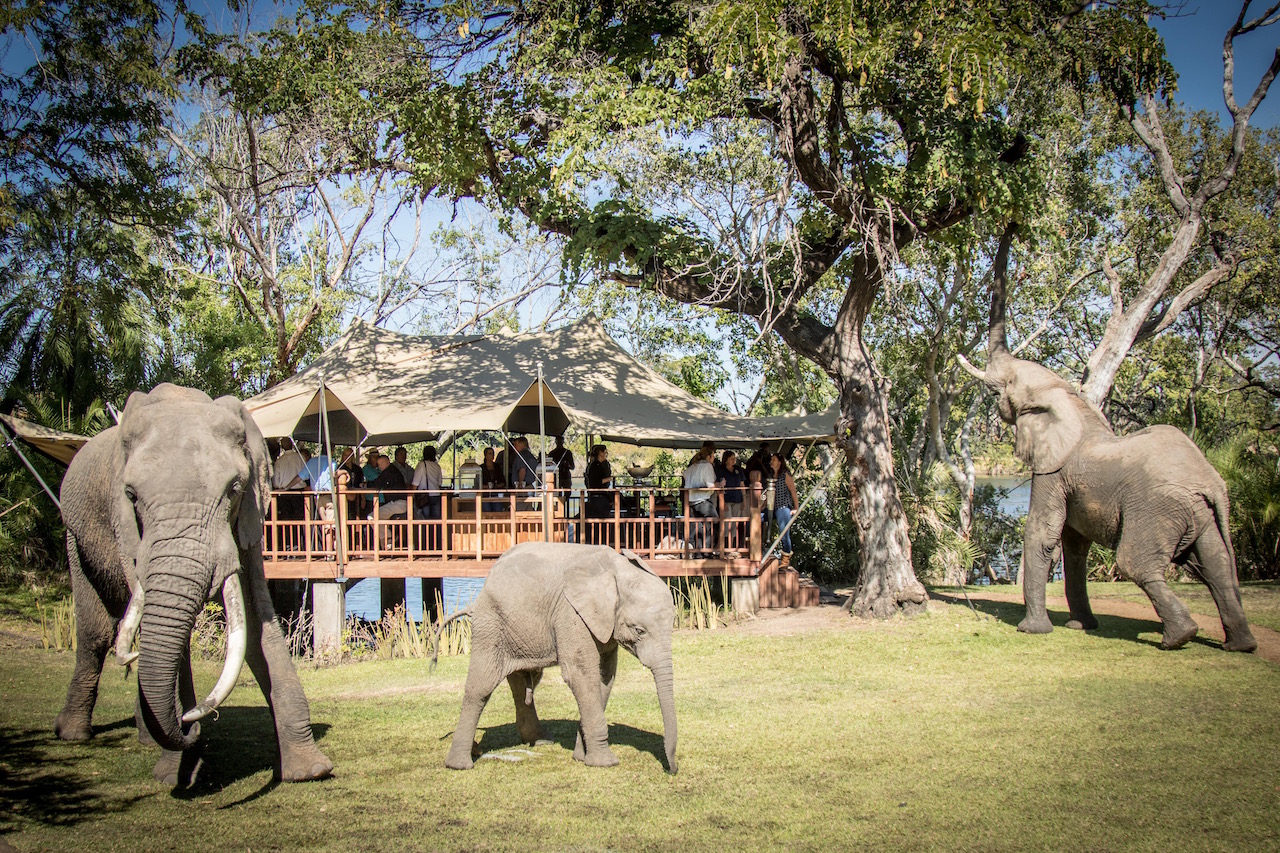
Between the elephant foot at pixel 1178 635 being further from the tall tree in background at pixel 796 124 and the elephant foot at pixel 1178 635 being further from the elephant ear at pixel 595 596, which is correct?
the elephant ear at pixel 595 596

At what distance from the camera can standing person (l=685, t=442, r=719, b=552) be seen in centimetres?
1379

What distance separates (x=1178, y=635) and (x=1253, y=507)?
672 centimetres

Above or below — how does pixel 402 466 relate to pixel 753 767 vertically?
above

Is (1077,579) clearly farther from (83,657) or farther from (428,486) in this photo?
(83,657)

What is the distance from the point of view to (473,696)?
21.9ft

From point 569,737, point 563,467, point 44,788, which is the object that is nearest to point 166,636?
point 44,788

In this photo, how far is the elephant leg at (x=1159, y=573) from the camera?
9.72m

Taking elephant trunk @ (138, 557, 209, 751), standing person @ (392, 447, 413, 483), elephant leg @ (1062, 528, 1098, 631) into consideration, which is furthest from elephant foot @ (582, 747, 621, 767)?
standing person @ (392, 447, 413, 483)

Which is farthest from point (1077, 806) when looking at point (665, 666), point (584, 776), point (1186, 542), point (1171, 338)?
point (1171, 338)

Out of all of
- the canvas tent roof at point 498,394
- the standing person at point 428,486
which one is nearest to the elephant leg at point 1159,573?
the canvas tent roof at point 498,394

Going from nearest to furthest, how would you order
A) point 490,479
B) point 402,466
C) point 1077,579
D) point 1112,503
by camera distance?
point 1112,503 < point 1077,579 < point 402,466 < point 490,479

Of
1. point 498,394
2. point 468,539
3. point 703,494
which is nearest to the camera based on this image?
point 468,539

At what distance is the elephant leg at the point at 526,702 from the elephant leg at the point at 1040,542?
6.64 m

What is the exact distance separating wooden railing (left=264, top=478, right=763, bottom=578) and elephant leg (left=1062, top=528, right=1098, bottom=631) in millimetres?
4103
